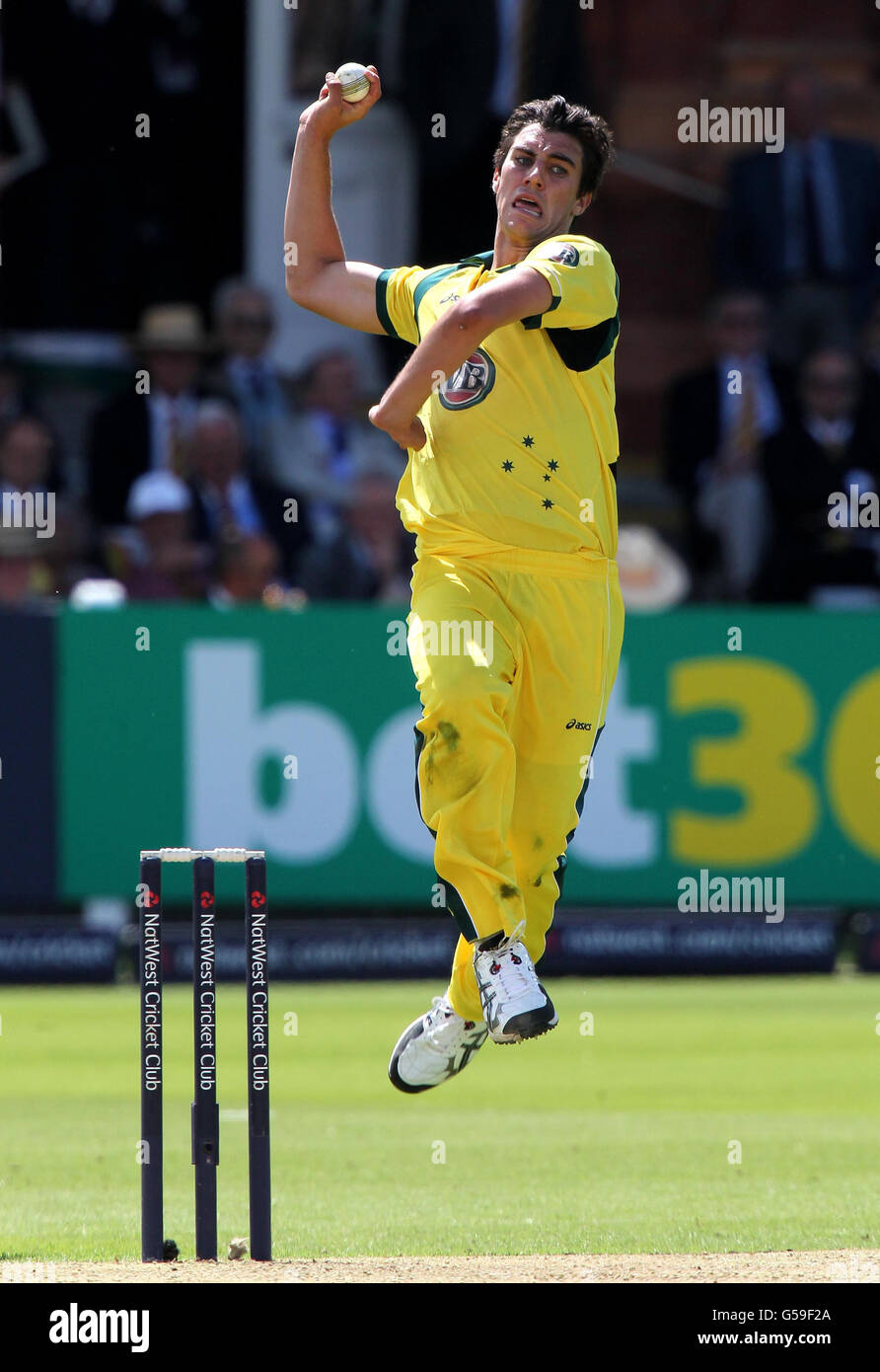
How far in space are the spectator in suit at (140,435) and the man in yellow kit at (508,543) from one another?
7.88m

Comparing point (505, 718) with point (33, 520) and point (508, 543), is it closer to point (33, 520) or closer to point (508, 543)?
point (508, 543)

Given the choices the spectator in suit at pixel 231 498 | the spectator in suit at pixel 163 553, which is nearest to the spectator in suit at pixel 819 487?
the spectator in suit at pixel 231 498

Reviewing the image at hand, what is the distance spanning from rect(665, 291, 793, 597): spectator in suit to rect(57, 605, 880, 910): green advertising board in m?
1.43

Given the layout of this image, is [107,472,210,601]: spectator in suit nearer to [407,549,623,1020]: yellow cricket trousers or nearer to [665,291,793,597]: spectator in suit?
[665,291,793,597]: spectator in suit

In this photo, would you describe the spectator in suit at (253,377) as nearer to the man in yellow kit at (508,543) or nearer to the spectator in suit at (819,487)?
the spectator in suit at (819,487)

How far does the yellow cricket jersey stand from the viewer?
20.3 feet

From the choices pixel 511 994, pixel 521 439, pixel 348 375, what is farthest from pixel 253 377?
pixel 511 994

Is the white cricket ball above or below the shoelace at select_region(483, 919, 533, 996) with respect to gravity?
above

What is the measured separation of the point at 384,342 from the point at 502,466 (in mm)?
10972

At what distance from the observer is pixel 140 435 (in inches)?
565

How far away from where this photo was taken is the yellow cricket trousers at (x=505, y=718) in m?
6.06

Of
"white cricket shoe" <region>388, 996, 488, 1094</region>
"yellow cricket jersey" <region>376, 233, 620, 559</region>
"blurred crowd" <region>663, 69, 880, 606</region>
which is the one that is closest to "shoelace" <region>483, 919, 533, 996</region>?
"white cricket shoe" <region>388, 996, 488, 1094</region>

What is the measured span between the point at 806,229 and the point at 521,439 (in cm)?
1039
